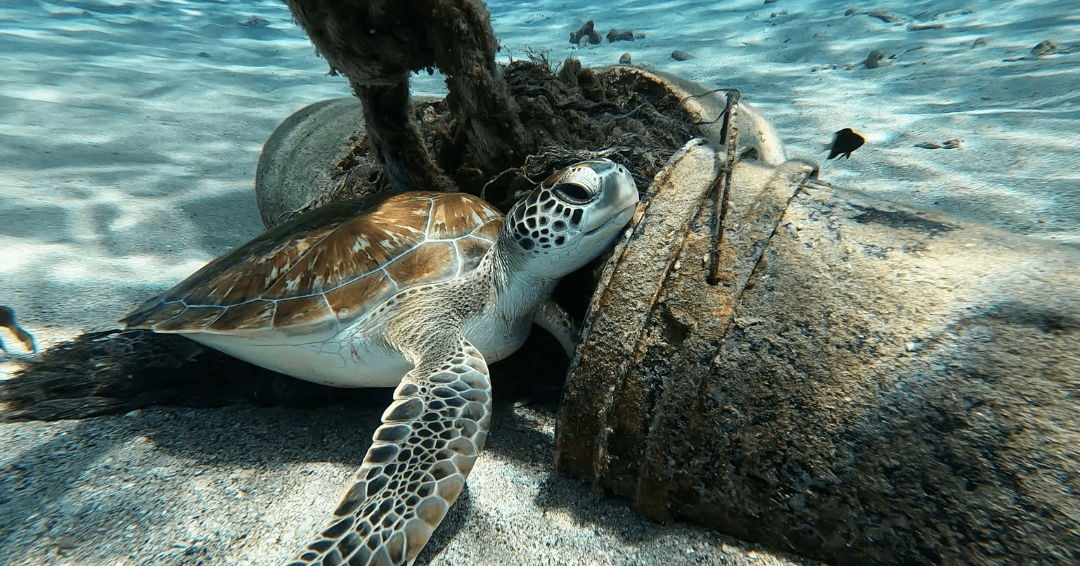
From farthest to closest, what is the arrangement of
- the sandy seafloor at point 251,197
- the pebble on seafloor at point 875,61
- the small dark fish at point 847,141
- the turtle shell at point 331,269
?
the pebble on seafloor at point 875,61 < the small dark fish at point 847,141 < the turtle shell at point 331,269 < the sandy seafloor at point 251,197

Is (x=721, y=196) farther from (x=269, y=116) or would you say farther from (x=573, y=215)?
(x=269, y=116)

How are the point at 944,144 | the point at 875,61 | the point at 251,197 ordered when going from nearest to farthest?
the point at 944,144 < the point at 251,197 < the point at 875,61

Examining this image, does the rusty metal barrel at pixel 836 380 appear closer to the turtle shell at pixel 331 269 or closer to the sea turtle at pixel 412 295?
the sea turtle at pixel 412 295

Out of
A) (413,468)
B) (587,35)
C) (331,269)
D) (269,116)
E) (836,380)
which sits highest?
(587,35)

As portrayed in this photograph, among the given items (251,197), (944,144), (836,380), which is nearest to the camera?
(836,380)

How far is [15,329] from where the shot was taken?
6.16 feet

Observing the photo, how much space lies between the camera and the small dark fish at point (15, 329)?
5.92 feet

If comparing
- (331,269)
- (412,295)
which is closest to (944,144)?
(412,295)

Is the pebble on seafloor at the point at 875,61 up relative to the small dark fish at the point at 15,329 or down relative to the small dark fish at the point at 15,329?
up

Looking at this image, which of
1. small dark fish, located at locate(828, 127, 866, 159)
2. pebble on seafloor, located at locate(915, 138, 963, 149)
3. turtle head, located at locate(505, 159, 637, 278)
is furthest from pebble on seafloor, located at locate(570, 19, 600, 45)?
turtle head, located at locate(505, 159, 637, 278)

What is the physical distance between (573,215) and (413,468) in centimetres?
91

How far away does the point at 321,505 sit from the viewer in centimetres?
127

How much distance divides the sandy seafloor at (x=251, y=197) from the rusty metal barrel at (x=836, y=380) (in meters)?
0.19

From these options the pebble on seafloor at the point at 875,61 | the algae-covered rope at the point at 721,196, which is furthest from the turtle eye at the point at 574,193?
the pebble on seafloor at the point at 875,61
